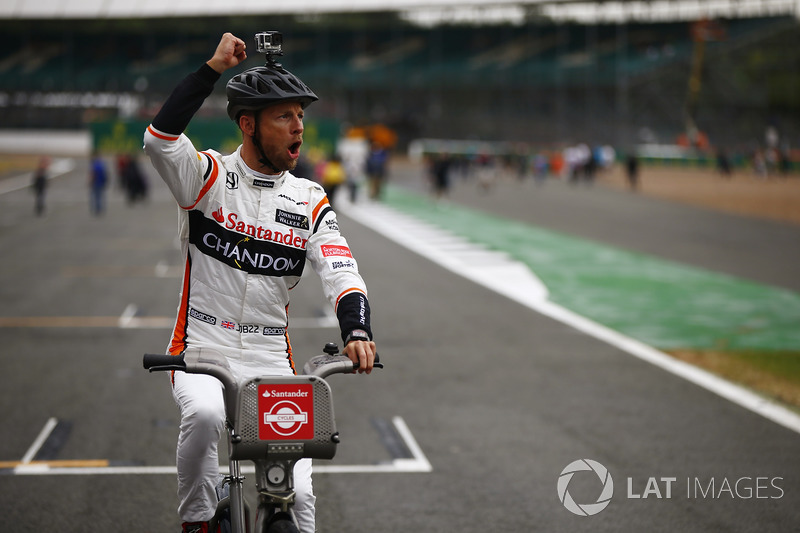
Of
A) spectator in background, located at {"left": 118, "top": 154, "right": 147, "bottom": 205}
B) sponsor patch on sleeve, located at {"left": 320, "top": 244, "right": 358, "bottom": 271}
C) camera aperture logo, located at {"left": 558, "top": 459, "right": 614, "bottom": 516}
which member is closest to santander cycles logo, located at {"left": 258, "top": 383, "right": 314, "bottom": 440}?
sponsor patch on sleeve, located at {"left": 320, "top": 244, "right": 358, "bottom": 271}

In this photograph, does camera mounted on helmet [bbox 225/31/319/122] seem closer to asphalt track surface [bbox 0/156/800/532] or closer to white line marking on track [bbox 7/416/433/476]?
asphalt track surface [bbox 0/156/800/532]

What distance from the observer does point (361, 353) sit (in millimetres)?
3318

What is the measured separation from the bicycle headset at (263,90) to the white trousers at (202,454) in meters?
1.02

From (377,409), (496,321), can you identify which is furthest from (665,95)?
(377,409)

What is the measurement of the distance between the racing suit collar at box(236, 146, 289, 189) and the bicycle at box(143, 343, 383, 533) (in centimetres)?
83

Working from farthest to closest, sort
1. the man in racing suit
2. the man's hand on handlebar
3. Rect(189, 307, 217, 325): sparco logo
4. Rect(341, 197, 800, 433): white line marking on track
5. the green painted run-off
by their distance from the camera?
the green painted run-off, Rect(341, 197, 800, 433): white line marking on track, Rect(189, 307, 217, 325): sparco logo, the man in racing suit, the man's hand on handlebar

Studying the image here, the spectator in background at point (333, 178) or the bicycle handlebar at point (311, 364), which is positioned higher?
the bicycle handlebar at point (311, 364)

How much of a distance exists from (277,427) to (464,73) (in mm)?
70716

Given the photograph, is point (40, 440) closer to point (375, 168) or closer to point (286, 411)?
point (286, 411)

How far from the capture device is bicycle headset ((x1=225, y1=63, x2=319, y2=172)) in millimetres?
3514

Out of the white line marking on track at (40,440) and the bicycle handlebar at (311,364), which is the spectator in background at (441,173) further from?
the bicycle handlebar at (311,364)

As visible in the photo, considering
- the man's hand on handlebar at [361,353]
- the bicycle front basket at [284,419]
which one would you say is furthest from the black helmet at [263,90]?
the bicycle front basket at [284,419]

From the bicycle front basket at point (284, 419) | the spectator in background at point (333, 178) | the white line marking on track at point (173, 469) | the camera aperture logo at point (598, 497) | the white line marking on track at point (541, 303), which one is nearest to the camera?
the bicycle front basket at point (284, 419)

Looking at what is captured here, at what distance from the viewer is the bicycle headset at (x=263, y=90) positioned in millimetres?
3514
